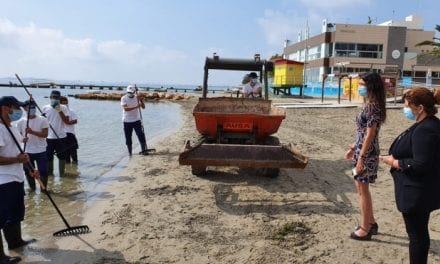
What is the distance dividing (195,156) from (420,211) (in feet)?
11.0

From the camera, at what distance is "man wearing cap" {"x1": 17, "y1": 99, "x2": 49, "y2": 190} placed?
666cm

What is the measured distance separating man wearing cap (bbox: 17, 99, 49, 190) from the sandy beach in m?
1.22

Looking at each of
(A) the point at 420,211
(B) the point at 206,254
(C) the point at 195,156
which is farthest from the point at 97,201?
(A) the point at 420,211

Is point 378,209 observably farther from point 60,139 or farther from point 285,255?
point 60,139

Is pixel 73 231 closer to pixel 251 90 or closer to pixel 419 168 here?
pixel 419 168

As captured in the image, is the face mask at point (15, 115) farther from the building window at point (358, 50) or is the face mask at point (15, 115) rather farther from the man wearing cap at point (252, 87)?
Answer: the building window at point (358, 50)

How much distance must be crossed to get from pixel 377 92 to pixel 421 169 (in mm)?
1279

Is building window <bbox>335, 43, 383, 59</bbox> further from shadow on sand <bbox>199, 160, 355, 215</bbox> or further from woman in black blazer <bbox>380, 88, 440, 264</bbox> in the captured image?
woman in black blazer <bbox>380, 88, 440, 264</bbox>

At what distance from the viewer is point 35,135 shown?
6.67 meters

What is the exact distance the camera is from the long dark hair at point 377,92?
4.37 metres

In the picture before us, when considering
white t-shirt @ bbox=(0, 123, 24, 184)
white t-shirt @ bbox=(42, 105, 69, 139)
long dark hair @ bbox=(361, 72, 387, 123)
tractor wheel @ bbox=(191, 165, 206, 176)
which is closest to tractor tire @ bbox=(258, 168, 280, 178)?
tractor wheel @ bbox=(191, 165, 206, 176)

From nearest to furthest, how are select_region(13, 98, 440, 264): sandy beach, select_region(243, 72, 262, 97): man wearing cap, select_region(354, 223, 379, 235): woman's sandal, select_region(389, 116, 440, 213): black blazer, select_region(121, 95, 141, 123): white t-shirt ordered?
select_region(389, 116, 440, 213): black blazer < select_region(13, 98, 440, 264): sandy beach < select_region(354, 223, 379, 235): woman's sandal < select_region(243, 72, 262, 97): man wearing cap < select_region(121, 95, 141, 123): white t-shirt

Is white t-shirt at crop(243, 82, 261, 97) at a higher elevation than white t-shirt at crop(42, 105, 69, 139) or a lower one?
higher

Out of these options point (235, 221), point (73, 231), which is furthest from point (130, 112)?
point (235, 221)
